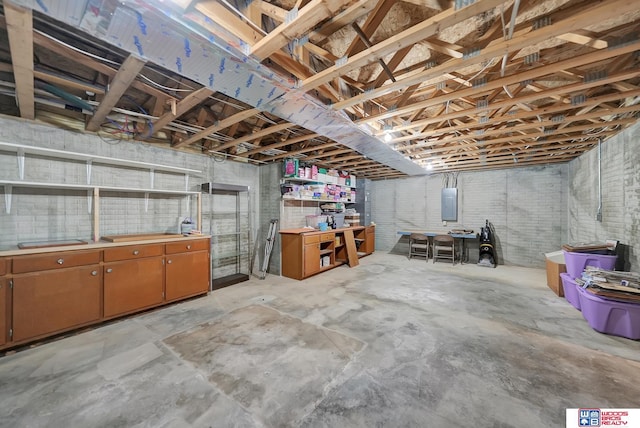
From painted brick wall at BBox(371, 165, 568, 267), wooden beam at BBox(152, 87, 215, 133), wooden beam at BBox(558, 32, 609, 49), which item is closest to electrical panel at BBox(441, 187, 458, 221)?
painted brick wall at BBox(371, 165, 568, 267)

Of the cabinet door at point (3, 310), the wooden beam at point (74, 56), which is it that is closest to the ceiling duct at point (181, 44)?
the wooden beam at point (74, 56)

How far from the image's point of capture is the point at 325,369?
206 cm

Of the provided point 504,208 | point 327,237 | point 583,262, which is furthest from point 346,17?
point 504,208

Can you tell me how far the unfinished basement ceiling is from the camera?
4.52 feet

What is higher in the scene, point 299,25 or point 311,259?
point 299,25

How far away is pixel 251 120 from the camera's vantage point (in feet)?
11.0

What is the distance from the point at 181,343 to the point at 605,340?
4.65 metres

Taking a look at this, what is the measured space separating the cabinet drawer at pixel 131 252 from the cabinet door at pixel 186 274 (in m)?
0.21

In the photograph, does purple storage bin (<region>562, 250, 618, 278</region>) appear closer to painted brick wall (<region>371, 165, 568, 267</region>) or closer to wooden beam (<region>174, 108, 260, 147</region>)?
painted brick wall (<region>371, 165, 568, 267</region>)

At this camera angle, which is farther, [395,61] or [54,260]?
[54,260]

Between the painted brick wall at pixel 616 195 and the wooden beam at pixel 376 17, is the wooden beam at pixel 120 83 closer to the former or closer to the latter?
the wooden beam at pixel 376 17

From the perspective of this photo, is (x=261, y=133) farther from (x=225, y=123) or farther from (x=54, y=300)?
(x=54, y=300)

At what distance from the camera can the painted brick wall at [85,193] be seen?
2750 millimetres

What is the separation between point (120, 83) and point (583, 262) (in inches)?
243
